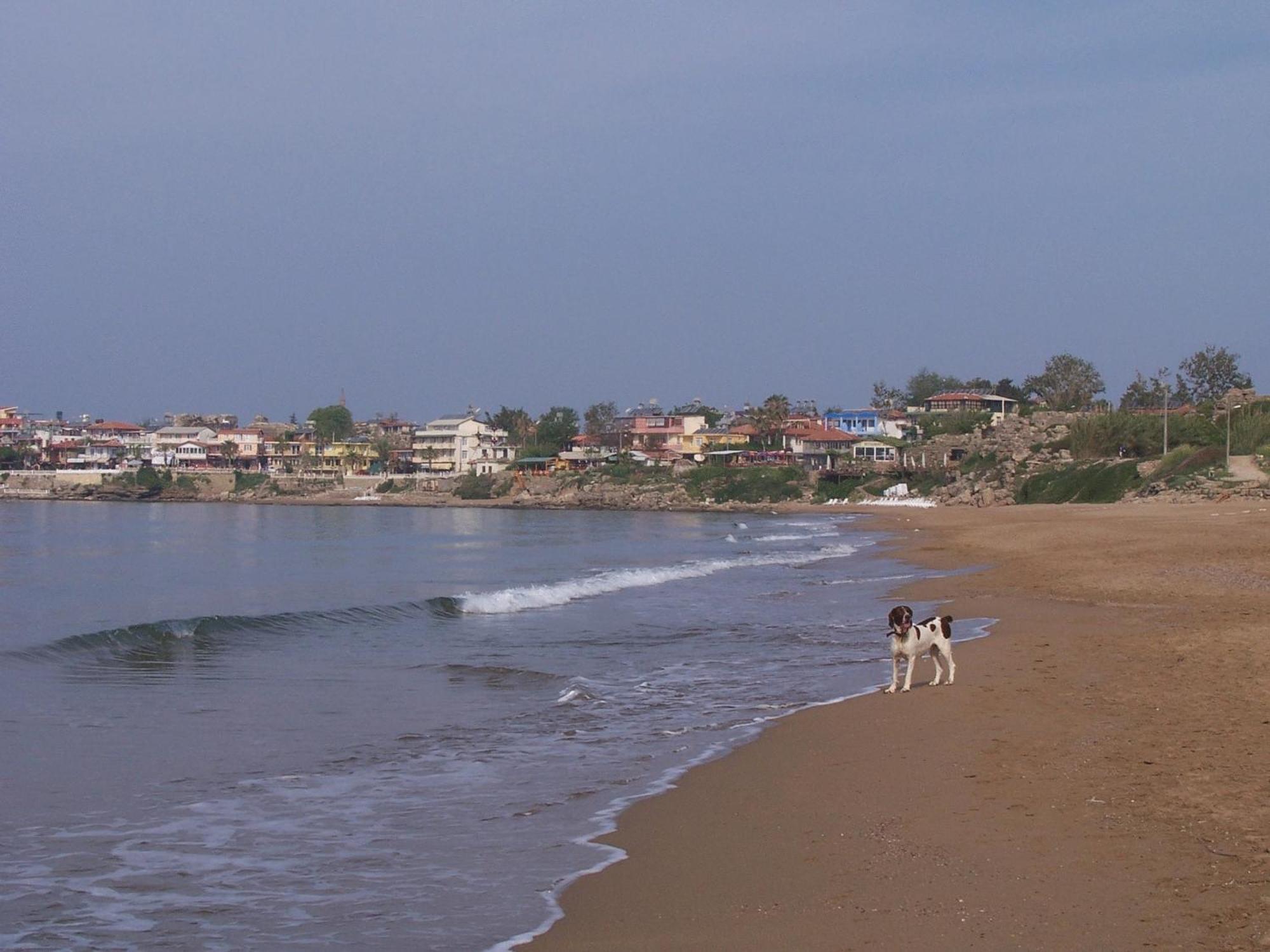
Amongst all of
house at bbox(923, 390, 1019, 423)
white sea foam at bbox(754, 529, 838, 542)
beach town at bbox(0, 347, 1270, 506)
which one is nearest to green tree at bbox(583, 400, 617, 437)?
beach town at bbox(0, 347, 1270, 506)

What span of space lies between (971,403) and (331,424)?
3263 inches

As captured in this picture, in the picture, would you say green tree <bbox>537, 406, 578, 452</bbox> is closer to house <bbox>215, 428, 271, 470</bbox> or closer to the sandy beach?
house <bbox>215, 428, 271, 470</bbox>

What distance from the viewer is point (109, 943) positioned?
18.7 ft

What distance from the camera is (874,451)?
10188 centimetres

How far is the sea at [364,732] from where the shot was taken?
6.36 meters

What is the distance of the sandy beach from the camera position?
5.27 m

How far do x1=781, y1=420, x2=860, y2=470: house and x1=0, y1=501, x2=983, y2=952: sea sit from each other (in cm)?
7610

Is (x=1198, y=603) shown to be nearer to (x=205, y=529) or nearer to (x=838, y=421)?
(x=205, y=529)

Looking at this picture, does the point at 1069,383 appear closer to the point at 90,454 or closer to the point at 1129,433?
the point at 1129,433

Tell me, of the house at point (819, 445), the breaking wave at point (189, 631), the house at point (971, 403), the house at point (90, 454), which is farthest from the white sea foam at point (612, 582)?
the house at point (90, 454)

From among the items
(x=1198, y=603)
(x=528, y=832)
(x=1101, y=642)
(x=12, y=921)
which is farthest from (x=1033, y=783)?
(x=1198, y=603)

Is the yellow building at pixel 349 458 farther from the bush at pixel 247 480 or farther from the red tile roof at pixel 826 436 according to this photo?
the red tile roof at pixel 826 436

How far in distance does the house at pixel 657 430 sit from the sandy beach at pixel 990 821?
11452 centimetres

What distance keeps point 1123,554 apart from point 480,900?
74.4 ft
